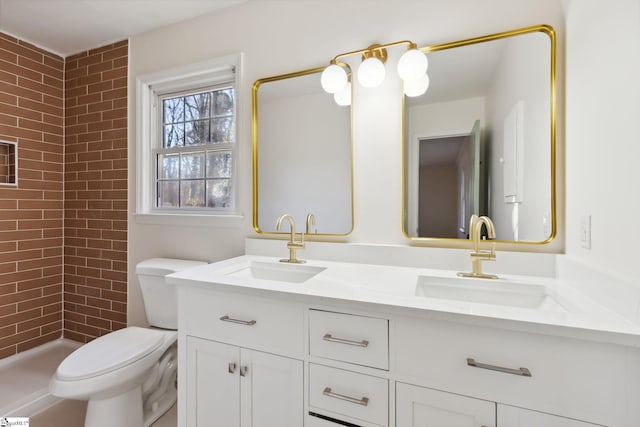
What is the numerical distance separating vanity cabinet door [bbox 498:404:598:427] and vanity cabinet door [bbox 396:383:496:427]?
23 mm

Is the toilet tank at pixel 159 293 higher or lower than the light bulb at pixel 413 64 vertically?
lower

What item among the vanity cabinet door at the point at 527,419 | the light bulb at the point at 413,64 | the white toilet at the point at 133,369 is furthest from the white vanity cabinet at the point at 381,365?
the light bulb at the point at 413,64

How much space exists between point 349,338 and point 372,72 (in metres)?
1.15

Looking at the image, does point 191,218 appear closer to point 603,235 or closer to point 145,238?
point 145,238

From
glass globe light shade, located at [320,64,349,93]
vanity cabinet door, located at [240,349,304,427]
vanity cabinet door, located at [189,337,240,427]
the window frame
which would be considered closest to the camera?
vanity cabinet door, located at [240,349,304,427]

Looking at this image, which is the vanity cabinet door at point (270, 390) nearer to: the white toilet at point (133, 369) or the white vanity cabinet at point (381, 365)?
the white vanity cabinet at point (381, 365)

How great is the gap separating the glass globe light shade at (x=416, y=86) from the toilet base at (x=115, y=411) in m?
1.98

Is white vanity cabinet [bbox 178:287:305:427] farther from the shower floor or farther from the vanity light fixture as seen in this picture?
the shower floor

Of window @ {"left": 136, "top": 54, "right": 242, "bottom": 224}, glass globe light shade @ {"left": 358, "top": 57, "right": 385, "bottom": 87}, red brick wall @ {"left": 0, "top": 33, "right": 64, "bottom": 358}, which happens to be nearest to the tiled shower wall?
red brick wall @ {"left": 0, "top": 33, "right": 64, "bottom": 358}

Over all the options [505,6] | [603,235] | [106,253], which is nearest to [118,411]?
→ [106,253]

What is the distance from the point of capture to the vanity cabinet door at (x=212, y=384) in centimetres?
112

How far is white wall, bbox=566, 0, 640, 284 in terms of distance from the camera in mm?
756

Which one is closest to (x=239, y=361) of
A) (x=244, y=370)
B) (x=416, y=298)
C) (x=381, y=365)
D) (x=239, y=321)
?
(x=244, y=370)

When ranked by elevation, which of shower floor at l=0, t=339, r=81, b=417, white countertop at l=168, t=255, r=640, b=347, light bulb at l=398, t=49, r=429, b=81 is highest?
light bulb at l=398, t=49, r=429, b=81
